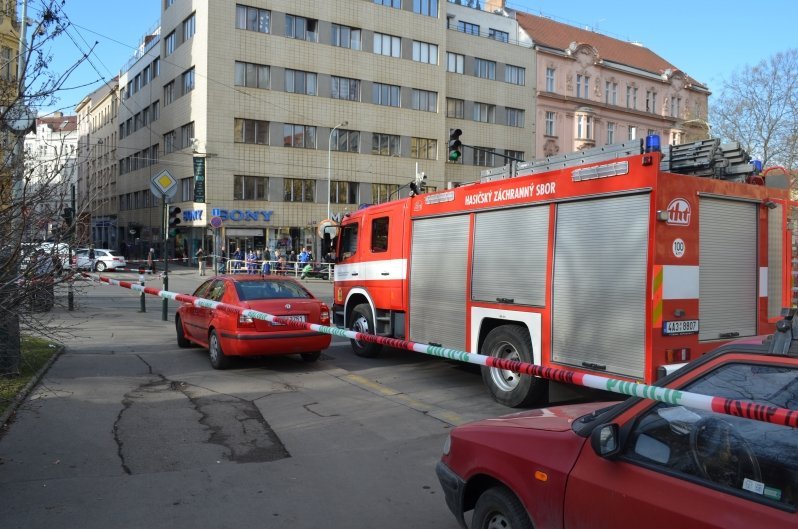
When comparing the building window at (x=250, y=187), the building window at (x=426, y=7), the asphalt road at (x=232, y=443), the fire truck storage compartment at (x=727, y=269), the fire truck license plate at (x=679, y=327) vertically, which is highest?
the building window at (x=426, y=7)

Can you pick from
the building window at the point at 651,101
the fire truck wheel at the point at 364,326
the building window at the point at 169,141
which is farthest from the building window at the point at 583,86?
the fire truck wheel at the point at 364,326

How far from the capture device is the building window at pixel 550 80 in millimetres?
55250

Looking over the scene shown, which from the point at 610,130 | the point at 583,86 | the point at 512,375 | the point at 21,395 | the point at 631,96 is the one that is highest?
the point at 631,96

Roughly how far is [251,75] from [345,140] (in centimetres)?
794

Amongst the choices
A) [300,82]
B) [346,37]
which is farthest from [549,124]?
[300,82]

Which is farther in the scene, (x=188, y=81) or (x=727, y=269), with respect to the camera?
(x=188, y=81)

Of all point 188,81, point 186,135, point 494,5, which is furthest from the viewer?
point 494,5

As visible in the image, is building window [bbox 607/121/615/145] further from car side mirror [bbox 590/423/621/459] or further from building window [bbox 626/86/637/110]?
car side mirror [bbox 590/423/621/459]

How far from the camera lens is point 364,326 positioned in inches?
439

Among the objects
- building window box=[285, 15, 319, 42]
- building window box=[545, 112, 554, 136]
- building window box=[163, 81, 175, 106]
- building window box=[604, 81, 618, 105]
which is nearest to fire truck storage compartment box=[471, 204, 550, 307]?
building window box=[285, 15, 319, 42]

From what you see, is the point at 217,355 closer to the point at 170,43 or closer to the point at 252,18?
the point at 252,18

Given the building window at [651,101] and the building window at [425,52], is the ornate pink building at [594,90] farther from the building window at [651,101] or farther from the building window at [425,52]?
the building window at [425,52]

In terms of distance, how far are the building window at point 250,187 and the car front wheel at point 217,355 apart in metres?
34.2

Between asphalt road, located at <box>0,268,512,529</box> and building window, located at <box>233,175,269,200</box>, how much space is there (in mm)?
33323
